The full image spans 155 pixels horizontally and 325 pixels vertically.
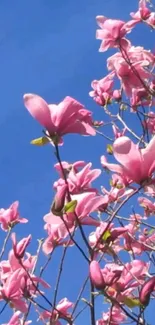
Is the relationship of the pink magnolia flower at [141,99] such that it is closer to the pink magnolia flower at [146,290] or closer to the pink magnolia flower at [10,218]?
the pink magnolia flower at [10,218]

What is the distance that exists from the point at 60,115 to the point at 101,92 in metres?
2.15

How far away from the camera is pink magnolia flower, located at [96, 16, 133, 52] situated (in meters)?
3.06

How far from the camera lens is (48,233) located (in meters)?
2.29

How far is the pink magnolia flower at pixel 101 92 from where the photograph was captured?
3840 mm

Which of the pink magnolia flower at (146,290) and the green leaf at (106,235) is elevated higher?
the green leaf at (106,235)

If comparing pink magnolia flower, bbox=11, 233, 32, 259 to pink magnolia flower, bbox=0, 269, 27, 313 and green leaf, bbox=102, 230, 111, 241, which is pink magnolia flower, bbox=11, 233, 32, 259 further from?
green leaf, bbox=102, 230, 111, 241

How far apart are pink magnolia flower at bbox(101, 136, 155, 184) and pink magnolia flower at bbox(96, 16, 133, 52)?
4.83 ft

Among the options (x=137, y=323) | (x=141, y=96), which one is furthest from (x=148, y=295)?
(x=141, y=96)

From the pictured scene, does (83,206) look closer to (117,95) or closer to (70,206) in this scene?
(70,206)

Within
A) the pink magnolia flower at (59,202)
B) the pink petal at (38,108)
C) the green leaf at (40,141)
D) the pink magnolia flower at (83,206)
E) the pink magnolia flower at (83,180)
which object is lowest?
the pink magnolia flower at (83,206)

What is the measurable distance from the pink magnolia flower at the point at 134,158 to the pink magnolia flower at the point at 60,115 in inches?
7.3

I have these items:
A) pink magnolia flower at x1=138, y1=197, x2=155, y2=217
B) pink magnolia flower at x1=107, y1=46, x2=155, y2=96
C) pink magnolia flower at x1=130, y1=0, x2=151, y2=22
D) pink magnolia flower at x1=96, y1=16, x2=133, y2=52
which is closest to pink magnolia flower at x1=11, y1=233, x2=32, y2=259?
pink magnolia flower at x1=107, y1=46, x2=155, y2=96

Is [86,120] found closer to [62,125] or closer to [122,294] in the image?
[62,125]

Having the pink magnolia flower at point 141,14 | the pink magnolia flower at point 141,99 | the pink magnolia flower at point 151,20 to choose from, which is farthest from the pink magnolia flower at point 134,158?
the pink magnolia flower at point 151,20
